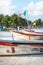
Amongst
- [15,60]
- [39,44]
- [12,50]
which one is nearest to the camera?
[15,60]

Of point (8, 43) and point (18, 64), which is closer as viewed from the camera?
point (18, 64)

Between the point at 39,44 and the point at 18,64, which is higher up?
the point at 39,44

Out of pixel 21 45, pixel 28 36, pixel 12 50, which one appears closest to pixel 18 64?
pixel 21 45

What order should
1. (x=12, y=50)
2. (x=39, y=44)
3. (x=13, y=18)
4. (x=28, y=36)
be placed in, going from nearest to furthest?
1. (x=39, y=44)
2. (x=12, y=50)
3. (x=28, y=36)
4. (x=13, y=18)

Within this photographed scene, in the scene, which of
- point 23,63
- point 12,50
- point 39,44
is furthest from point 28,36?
point 23,63

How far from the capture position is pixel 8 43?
192 inches

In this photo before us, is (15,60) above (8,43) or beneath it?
beneath

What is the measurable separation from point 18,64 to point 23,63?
0.12 meters

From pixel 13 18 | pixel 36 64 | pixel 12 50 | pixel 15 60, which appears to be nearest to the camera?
pixel 36 64

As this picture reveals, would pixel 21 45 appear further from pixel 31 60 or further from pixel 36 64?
pixel 36 64

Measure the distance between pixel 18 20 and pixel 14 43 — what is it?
37704 mm

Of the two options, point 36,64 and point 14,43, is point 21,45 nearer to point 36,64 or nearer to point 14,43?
point 14,43

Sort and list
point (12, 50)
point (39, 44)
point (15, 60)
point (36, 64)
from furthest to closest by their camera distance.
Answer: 1. point (12, 50)
2. point (39, 44)
3. point (15, 60)
4. point (36, 64)

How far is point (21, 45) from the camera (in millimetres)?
4848
